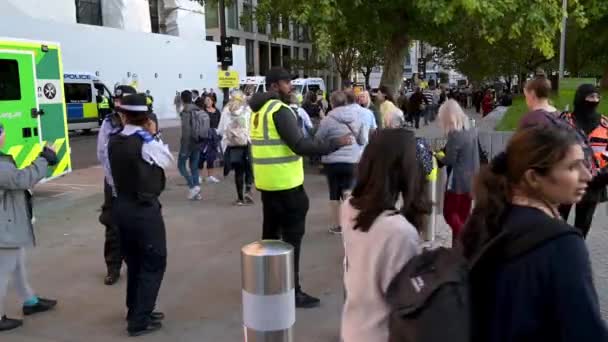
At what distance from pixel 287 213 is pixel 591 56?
99.4 feet

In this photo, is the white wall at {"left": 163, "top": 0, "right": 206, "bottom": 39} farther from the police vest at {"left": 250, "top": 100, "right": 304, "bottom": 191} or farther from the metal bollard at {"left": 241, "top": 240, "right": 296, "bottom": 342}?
the metal bollard at {"left": 241, "top": 240, "right": 296, "bottom": 342}

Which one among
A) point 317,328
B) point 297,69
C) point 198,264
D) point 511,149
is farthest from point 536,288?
point 297,69

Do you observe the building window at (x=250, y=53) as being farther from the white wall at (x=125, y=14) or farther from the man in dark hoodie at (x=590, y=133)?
the man in dark hoodie at (x=590, y=133)

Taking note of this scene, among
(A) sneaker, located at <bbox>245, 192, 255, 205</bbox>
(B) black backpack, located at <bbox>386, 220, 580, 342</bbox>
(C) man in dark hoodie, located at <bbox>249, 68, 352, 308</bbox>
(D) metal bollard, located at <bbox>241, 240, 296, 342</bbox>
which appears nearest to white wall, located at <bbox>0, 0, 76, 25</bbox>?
(A) sneaker, located at <bbox>245, 192, 255, 205</bbox>

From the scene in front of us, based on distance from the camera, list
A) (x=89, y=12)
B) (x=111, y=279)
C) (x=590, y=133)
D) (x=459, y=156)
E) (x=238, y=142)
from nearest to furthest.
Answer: (x=590, y=133) → (x=459, y=156) → (x=111, y=279) → (x=238, y=142) → (x=89, y=12)

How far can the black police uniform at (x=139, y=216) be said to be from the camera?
4.11m

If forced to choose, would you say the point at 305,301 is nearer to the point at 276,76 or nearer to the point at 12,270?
the point at 276,76

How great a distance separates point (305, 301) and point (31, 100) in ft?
20.5

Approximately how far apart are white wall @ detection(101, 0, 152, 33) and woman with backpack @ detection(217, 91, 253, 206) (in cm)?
2518

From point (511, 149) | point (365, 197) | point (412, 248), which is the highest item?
point (511, 149)

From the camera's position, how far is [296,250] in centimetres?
476

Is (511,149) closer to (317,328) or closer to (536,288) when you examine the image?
(536,288)

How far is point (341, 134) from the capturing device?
662 cm

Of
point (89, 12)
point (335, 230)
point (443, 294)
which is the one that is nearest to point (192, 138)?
point (335, 230)
